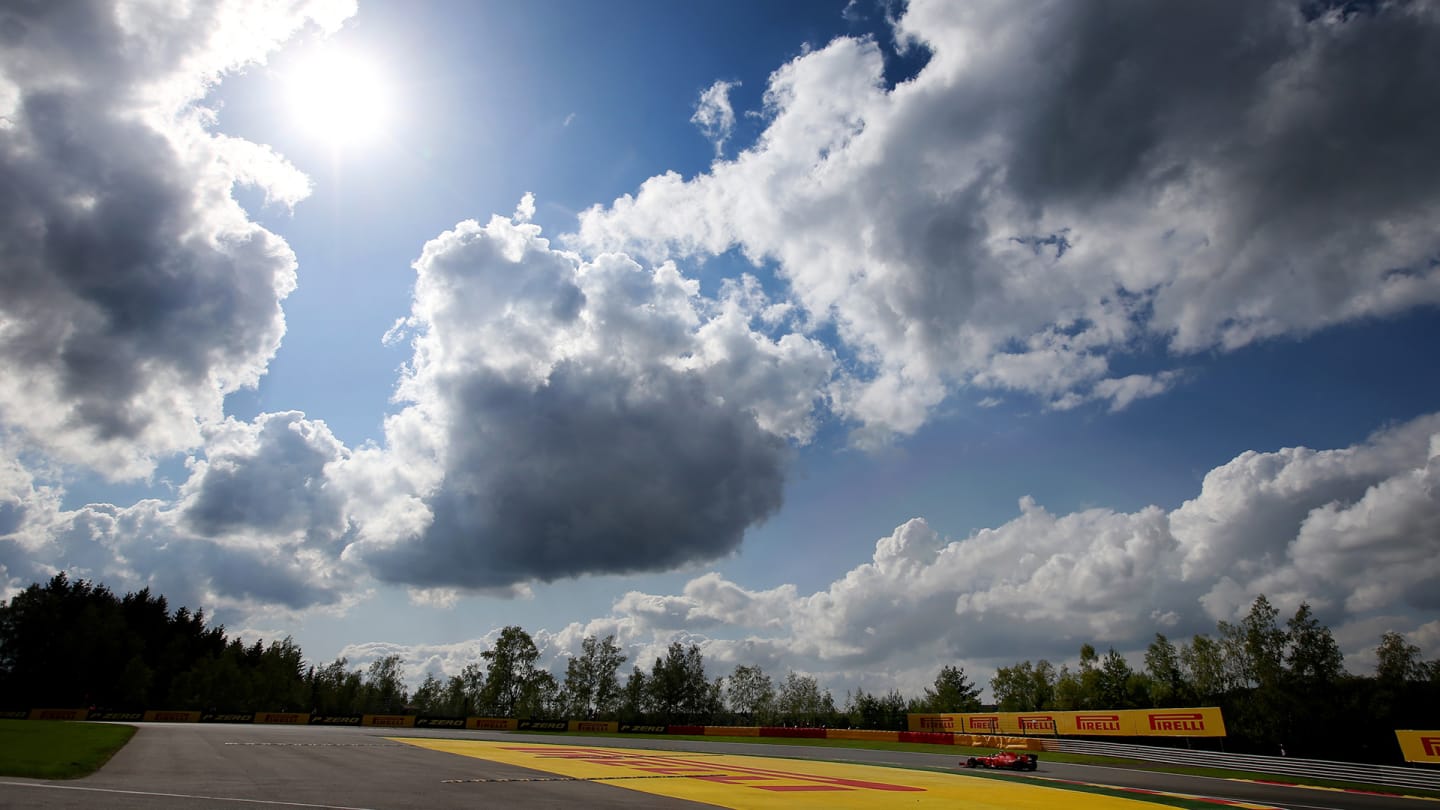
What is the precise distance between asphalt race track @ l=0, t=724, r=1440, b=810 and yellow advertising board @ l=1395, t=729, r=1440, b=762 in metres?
10.0

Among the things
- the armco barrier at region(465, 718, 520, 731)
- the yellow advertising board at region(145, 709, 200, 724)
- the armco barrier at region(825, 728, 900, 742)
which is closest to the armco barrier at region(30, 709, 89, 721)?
the yellow advertising board at region(145, 709, 200, 724)

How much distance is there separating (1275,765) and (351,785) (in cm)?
5859

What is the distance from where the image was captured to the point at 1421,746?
4094 centimetres

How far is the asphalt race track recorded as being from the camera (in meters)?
18.1

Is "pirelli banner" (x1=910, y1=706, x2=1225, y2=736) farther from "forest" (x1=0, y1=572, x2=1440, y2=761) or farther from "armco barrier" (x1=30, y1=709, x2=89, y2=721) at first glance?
"armco barrier" (x1=30, y1=709, x2=89, y2=721)

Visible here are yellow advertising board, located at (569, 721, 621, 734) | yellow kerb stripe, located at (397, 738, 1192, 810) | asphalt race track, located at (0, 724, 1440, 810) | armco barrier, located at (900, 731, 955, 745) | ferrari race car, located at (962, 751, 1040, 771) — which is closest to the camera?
asphalt race track, located at (0, 724, 1440, 810)

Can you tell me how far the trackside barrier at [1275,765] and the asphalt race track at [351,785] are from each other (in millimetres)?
8546

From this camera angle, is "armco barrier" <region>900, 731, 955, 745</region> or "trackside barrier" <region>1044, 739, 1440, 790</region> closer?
"trackside barrier" <region>1044, 739, 1440, 790</region>

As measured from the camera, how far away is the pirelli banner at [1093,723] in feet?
184

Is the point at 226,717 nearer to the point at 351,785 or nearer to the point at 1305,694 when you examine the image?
the point at 351,785

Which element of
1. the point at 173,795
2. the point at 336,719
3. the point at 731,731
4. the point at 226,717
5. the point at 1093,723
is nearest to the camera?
the point at 173,795

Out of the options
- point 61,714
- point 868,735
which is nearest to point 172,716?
point 61,714

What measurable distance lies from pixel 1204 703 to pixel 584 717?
103607 mm

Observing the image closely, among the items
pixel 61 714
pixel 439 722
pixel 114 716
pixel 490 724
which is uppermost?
pixel 61 714
